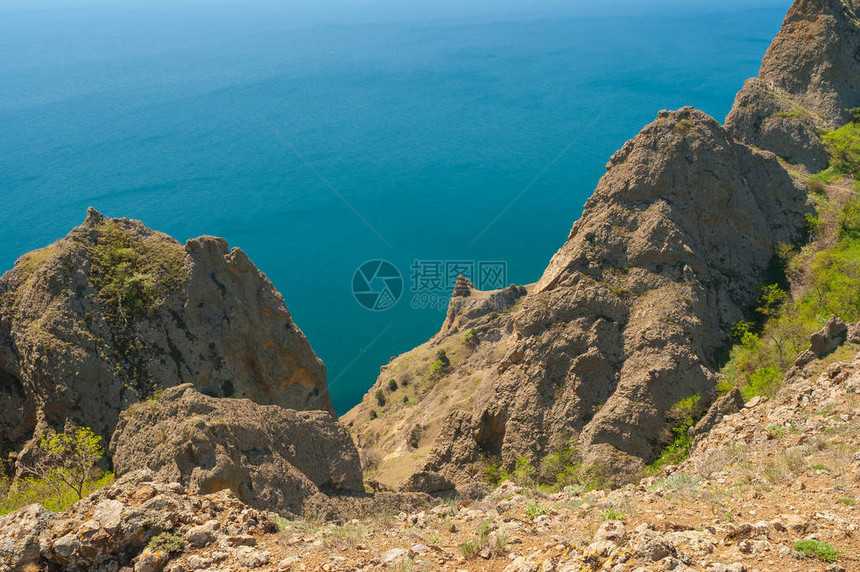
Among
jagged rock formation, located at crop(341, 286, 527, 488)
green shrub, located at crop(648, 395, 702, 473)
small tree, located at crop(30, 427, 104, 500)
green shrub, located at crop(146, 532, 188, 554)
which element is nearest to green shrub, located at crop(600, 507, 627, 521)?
green shrub, located at crop(146, 532, 188, 554)

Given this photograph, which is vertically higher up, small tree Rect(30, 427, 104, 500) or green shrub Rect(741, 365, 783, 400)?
small tree Rect(30, 427, 104, 500)

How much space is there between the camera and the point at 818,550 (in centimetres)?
1154

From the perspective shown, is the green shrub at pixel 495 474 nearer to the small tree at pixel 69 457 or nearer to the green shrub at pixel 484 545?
the green shrub at pixel 484 545

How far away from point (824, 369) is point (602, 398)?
9.75 meters

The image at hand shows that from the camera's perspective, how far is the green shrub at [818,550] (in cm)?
1141

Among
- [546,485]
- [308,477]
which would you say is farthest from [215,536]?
[546,485]

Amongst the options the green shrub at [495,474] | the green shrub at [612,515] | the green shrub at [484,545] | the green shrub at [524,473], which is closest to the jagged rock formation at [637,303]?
the green shrub at [524,473]

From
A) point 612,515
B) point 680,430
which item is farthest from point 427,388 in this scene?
point 612,515

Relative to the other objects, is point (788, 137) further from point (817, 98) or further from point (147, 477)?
point (147, 477)

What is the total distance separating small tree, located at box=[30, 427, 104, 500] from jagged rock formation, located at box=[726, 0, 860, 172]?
165 ft

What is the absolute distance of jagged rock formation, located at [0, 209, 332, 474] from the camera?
26656 mm

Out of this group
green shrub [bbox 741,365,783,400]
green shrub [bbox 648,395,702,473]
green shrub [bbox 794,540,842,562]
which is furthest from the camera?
green shrub [bbox 741,365,783,400]

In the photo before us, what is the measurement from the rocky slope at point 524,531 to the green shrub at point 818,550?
0.13ft

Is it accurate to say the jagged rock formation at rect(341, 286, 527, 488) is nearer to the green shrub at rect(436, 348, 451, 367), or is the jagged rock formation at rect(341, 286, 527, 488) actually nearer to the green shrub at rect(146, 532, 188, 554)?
the green shrub at rect(436, 348, 451, 367)
